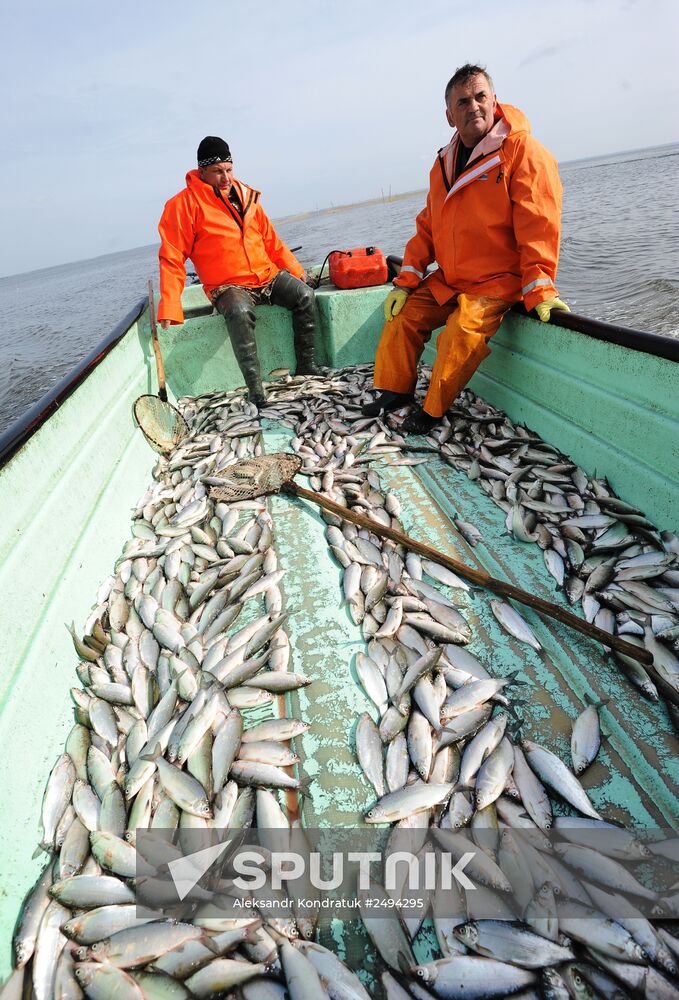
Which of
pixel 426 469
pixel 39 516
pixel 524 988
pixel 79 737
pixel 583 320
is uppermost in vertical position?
pixel 583 320

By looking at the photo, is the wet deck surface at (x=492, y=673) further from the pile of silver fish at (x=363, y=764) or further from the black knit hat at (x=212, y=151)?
the black knit hat at (x=212, y=151)

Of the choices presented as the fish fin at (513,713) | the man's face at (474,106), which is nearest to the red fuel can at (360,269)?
the man's face at (474,106)

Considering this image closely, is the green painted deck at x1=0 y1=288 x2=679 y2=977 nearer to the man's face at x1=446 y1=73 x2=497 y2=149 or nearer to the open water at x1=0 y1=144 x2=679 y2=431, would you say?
the man's face at x1=446 y1=73 x2=497 y2=149

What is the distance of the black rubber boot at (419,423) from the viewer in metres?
4.43

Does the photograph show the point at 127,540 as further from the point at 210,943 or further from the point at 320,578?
the point at 210,943

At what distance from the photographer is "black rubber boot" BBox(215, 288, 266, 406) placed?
5.19 metres

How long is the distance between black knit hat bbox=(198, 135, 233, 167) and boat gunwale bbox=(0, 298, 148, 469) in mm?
1908

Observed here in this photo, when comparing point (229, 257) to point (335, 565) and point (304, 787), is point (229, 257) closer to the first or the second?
point (335, 565)

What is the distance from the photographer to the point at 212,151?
491 centimetres

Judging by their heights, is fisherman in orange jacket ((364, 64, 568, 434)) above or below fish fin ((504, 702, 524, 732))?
above

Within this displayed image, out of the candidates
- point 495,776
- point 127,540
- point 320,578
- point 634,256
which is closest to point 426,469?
point 320,578

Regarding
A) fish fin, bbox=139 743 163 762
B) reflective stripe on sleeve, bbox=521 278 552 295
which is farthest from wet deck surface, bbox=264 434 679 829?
reflective stripe on sleeve, bbox=521 278 552 295

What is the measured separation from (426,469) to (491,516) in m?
0.79

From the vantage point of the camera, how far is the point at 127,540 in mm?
3459
